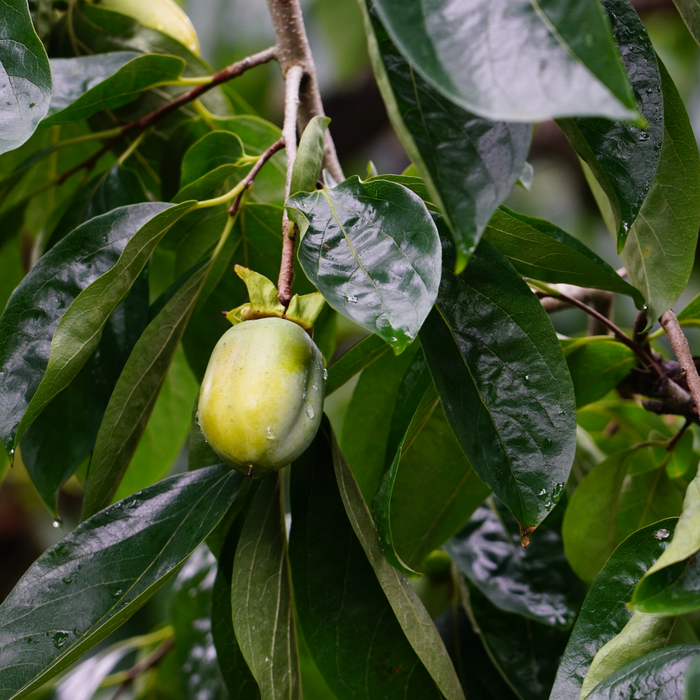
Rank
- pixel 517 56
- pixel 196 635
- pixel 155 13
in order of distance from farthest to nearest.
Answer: pixel 196 635 < pixel 155 13 < pixel 517 56

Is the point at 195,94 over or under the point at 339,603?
over

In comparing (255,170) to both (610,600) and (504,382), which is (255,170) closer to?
(504,382)

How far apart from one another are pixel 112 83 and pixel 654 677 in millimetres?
477

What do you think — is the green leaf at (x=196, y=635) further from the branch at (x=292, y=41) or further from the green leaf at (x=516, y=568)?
the branch at (x=292, y=41)

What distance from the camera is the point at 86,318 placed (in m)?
0.36

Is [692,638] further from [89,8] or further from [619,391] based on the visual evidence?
[89,8]

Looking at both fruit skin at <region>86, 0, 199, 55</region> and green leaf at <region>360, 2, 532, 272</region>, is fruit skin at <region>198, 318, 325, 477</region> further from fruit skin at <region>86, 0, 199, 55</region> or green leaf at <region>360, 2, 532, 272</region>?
fruit skin at <region>86, 0, 199, 55</region>

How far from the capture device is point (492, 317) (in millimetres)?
351

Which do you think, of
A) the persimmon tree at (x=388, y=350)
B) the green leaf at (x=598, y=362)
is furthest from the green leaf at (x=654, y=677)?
the green leaf at (x=598, y=362)

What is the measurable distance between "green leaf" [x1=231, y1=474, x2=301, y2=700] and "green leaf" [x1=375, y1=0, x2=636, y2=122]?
26cm

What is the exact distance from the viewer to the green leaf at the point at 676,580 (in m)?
0.26

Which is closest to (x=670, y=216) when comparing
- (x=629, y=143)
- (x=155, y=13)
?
(x=629, y=143)

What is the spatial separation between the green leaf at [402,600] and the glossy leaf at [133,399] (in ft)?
0.43

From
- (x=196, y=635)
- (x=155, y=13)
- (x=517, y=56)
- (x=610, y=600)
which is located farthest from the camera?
(x=196, y=635)
